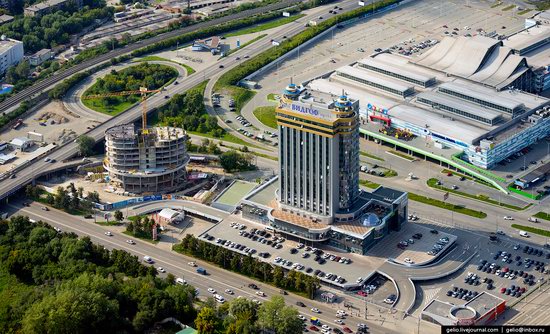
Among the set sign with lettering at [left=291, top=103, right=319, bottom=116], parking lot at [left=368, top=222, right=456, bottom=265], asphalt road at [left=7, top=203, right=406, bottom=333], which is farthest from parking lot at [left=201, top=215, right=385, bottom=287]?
sign with lettering at [left=291, top=103, right=319, bottom=116]

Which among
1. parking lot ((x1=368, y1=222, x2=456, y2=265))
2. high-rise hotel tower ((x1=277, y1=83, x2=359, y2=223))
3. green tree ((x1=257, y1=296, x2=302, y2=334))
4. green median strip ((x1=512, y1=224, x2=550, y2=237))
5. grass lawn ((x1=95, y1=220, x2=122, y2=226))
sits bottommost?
grass lawn ((x1=95, y1=220, x2=122, y2=226))

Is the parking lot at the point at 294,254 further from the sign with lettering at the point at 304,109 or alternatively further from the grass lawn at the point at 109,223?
the sign with lettering at the point at 304,109

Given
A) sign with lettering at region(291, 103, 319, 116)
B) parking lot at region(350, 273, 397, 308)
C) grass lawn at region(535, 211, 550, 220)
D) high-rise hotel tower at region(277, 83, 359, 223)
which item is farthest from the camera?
grass lawn at region(535, 211, 550, 220)

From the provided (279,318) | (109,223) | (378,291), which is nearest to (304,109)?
(378,291)

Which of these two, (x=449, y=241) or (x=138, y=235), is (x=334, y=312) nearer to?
(x=449, y=241)

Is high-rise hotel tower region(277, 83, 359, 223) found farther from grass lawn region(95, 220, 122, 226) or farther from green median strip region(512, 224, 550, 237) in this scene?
grass lawn region(95, 220, 122, 226)

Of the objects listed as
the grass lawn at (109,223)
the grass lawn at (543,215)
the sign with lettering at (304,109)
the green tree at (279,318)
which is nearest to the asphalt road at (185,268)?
the grass lawn at (109,223)
